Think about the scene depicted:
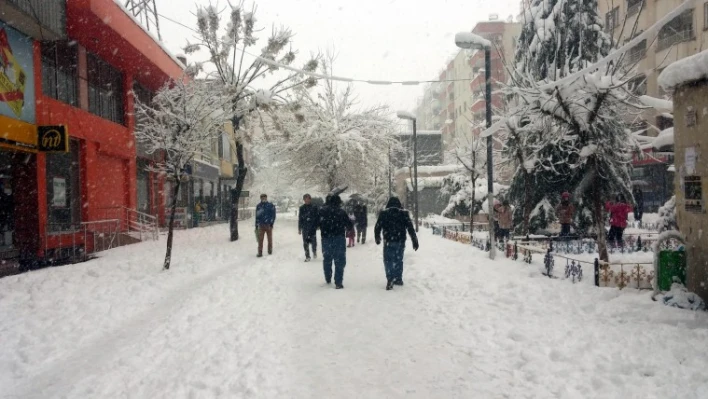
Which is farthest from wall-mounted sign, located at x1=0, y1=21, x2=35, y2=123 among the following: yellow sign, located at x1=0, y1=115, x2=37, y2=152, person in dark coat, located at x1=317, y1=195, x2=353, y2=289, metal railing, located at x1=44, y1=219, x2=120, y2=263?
person in dark coat, located at x1=317, y1=195, x2=353, y2=289

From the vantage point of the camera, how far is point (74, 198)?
1541 cm

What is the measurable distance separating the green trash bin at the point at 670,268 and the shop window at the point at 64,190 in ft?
48.3

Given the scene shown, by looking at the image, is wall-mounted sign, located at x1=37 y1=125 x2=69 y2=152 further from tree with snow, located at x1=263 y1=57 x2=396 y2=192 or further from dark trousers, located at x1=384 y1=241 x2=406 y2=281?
tree with snow, located at x1=263 y1=57 x2=396 y2=192

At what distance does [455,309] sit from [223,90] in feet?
46.2

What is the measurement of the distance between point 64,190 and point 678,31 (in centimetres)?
3023

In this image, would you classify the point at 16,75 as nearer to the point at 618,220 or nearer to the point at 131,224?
the point at 131,224

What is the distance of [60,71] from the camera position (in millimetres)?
14578

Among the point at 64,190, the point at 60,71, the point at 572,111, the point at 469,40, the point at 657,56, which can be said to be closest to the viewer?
the point at 572,111

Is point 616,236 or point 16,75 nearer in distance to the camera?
point 16,75

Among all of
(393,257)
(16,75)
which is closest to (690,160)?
(393,257)

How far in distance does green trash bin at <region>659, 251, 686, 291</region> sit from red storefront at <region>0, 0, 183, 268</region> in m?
14.5

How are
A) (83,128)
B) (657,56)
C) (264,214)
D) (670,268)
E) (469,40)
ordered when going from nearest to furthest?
1. (670,268)
2. (469,40)
3. (264,214)
4. (83,128)
5. (657,56)

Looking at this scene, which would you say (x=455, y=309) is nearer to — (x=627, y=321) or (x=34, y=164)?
(x=627, y=321)

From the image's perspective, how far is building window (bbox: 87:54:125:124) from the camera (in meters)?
16.8
